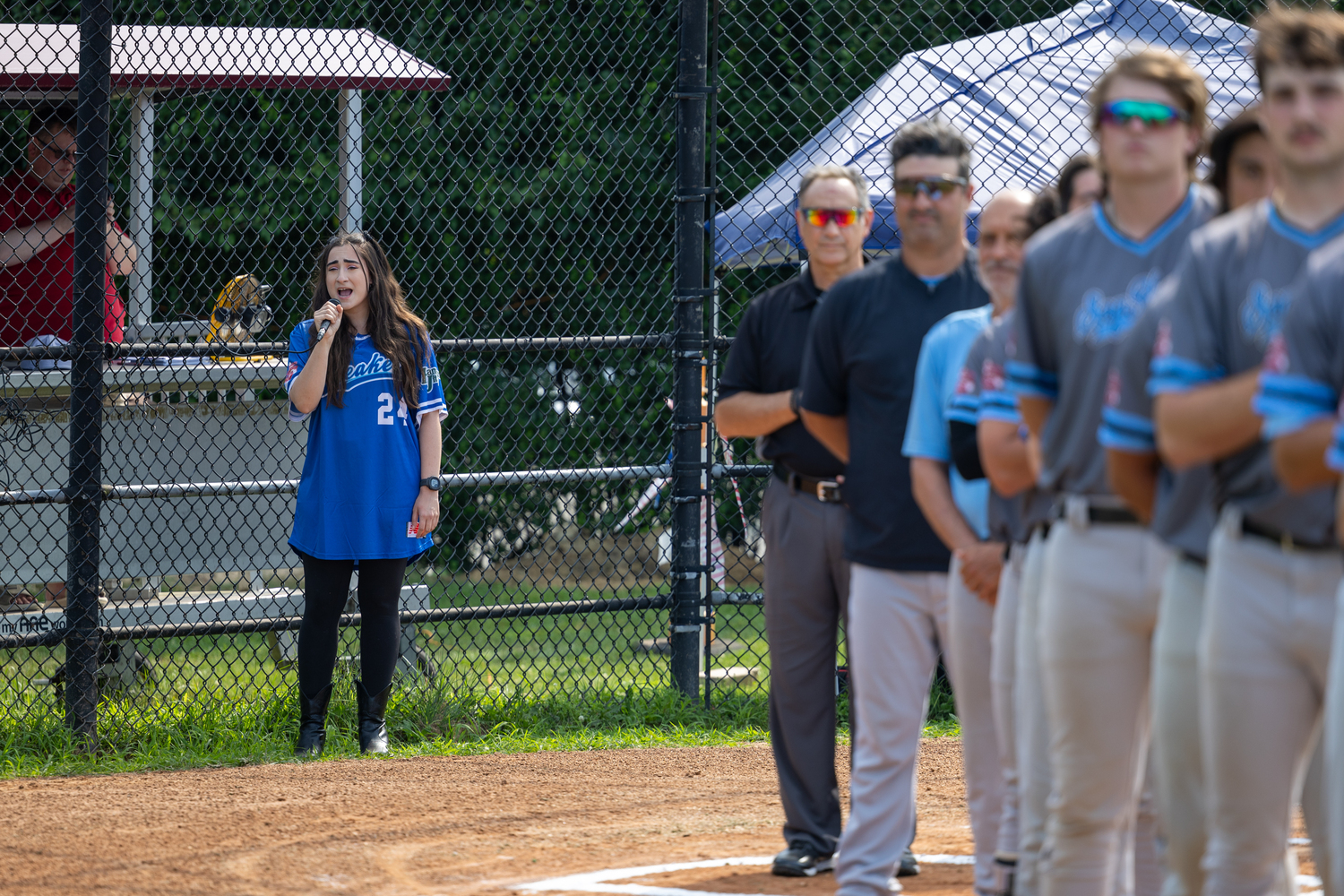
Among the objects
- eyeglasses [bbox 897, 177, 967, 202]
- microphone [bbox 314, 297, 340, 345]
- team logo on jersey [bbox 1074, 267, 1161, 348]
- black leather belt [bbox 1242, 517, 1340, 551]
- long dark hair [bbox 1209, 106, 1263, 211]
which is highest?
eyeglasses [bbox 897, 177, 967, 202]

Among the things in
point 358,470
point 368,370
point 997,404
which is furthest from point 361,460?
point 997,404

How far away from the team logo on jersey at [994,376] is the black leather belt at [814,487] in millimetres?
1074

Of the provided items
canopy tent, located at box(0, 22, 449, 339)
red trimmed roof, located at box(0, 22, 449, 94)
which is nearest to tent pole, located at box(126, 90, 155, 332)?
canopy tent, located at box(0, 22, 449, 339)

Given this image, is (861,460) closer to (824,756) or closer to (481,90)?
(824,756)

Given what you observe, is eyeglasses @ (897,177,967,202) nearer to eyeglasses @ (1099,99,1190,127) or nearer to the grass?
eyeglasses @ (1099,99,1190,127)

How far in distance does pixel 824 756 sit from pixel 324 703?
258cm

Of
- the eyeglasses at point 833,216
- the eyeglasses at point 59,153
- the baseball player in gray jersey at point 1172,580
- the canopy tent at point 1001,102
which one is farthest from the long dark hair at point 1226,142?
the eyeglasses at point 59,153

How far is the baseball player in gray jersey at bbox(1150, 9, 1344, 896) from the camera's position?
98.0 inches

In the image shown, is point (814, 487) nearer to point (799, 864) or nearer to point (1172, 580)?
point (799, 864)

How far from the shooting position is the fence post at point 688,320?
7.06 metres

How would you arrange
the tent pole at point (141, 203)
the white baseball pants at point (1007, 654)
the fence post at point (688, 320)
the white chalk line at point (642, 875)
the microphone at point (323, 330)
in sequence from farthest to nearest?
the fence post at point (688, 320), the tent pole at point (141, 203), the microphone at point (323, 330), the white chalk line at point (642, 875), the white baseball pants at point (1007, 654)

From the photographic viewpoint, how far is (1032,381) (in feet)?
10.4

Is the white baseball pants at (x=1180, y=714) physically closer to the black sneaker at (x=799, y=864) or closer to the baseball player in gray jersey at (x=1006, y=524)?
the baseball player in gray jersey at (x=1006, y=524)

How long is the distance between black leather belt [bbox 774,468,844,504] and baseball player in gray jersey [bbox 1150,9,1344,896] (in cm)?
198
